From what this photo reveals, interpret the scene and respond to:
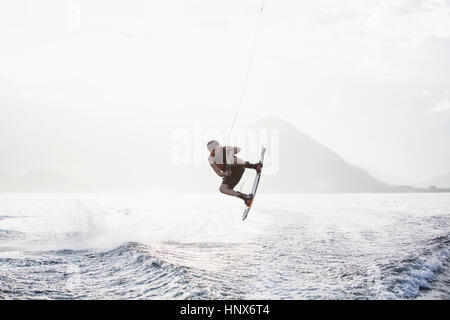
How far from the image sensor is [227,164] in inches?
488

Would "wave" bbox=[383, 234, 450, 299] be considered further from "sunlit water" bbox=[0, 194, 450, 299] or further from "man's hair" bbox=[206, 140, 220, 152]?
"man's hair" bbox=[206, 140, 220, 152]

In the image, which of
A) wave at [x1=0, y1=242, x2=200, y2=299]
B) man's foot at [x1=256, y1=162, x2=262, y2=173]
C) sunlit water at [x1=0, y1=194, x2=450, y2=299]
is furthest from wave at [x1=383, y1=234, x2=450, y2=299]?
wave at [x1=0, y1=242, x2=200, y2=299]

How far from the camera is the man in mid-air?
40.0 ft

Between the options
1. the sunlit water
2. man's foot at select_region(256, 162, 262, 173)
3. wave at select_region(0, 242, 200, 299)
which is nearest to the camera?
the sunlit water

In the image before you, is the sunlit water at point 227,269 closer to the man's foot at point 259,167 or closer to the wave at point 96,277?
the wave at point 96,277

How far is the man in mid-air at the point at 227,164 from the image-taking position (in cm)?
1219

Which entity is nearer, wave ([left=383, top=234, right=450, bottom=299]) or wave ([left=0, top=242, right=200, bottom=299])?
wave ([left=383, top=234, right=450, bottom=299])

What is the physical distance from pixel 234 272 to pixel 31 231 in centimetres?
1849

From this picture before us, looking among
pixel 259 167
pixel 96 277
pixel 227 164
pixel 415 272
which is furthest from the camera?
pixel 259 167

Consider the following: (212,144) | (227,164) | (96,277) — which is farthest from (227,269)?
(96,277)

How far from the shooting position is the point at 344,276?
11234 millimetres

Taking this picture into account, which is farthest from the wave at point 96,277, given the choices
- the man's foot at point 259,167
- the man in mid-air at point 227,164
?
the man's foot at point 259,167

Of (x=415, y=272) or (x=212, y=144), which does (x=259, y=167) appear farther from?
(x=415, y=272)

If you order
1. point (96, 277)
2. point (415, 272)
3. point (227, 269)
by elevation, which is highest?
point (415, 272)
